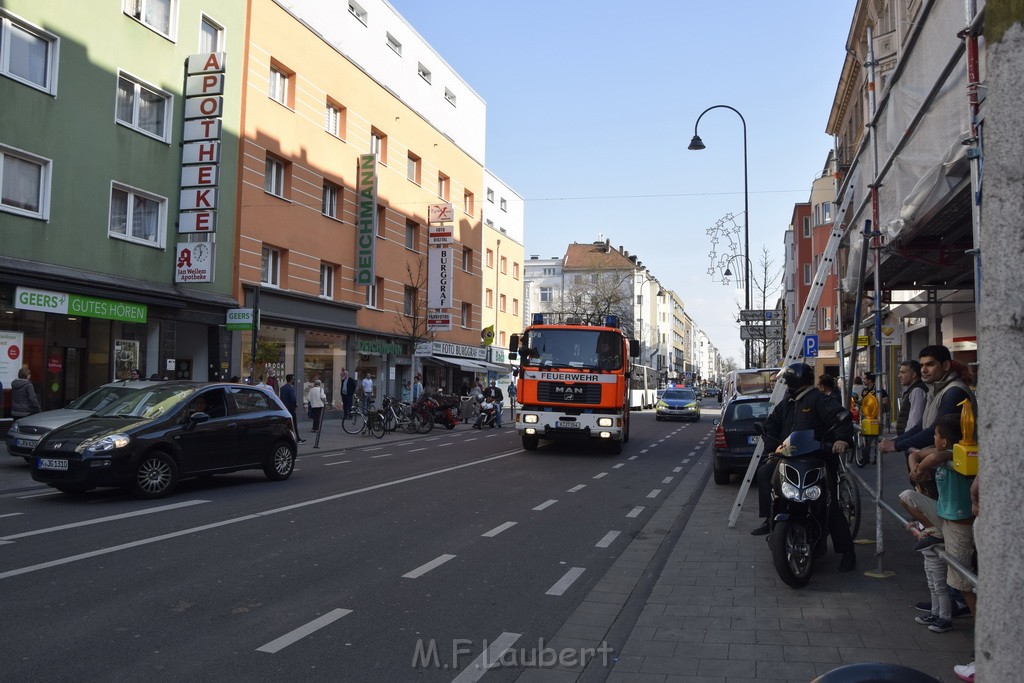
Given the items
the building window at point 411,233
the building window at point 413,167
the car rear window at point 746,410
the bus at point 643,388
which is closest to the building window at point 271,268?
the building window at point 411,233

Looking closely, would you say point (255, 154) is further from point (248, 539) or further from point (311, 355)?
point (248, 539)

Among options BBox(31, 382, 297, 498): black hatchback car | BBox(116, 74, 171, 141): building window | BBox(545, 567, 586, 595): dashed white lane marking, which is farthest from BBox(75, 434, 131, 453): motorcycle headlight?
BBox(116, 74, 171, 141): building window

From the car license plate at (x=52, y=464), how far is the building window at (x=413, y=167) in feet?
90.9

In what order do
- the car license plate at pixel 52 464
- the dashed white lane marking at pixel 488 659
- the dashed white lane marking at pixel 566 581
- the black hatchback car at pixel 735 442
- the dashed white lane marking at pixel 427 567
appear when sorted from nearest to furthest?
the dashed white lane marking at pixel 488 659, the dashed white lane marking at pixel 566 581, the dashed white lane marking at pixel 427 567, the car license plate at pixel 52 464, the black hatchback car at pixel 735 442

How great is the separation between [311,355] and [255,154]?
707 centimetres

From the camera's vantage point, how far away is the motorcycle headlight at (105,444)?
1030 cm

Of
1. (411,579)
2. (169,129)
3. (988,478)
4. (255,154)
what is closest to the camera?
(988,478)

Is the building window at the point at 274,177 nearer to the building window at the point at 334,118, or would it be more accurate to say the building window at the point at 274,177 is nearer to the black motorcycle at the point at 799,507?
the building window at the point at 334,118

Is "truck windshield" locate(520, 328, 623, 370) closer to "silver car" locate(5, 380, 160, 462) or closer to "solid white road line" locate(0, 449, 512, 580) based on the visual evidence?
"solid white road line" locate(0, 449, 512, 580)

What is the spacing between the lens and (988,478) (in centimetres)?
215

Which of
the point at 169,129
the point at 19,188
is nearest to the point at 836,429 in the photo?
the point at 19,188

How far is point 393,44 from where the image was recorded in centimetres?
3562

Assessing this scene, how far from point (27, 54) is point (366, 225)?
14480 mm

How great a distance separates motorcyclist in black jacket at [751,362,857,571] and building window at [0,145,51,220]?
1669 cm
